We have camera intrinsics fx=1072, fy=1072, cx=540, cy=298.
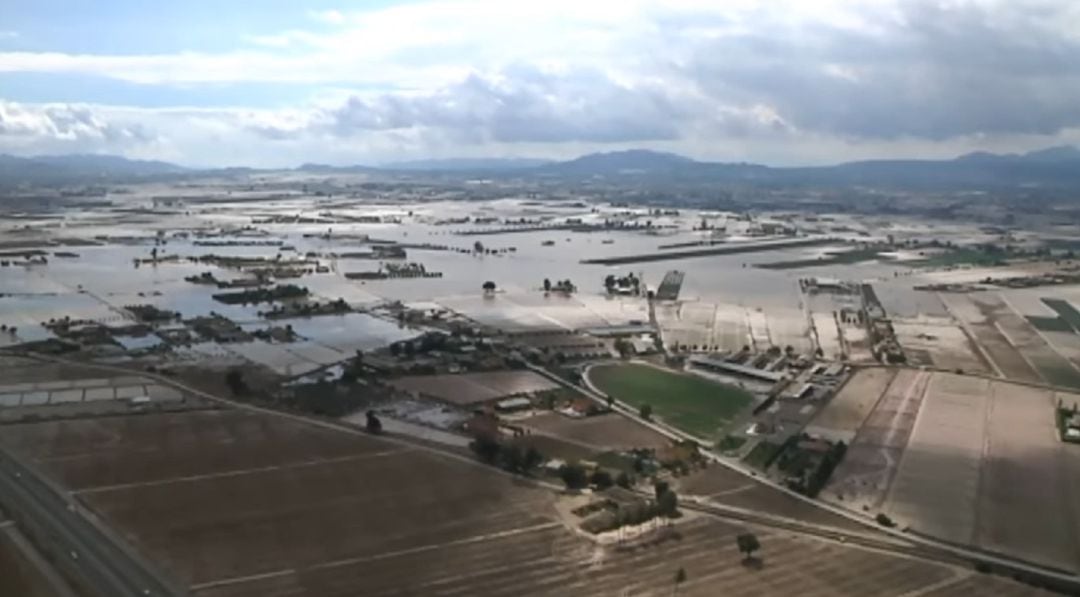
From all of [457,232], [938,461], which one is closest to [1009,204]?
[457,232]

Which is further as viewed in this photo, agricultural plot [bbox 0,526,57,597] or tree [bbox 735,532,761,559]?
tree [bbox 735,532,761,559]

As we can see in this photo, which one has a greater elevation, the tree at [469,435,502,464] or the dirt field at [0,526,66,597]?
the tree at [469,435,502,464]

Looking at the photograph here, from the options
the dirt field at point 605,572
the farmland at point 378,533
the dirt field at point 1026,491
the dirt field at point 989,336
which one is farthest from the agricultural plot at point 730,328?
the dirt field at point 605,572

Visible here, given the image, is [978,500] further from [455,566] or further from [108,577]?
[108,577]

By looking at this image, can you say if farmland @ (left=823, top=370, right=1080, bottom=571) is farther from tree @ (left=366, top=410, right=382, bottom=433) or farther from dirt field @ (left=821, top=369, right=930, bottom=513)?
tree @ (left=366, top=410, right=382, bottom=433)

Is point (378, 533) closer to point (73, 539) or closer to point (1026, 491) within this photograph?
point (73, 539)

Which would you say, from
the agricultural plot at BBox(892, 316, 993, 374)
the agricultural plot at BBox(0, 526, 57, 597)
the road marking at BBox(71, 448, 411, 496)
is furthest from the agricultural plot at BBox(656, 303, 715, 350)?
the agricultural plot at BBox(0, 526, 57, 597)

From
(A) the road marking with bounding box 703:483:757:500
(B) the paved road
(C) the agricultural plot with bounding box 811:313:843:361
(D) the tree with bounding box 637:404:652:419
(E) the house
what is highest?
(C) the agricultural plot with bounding box 811:313:843:361


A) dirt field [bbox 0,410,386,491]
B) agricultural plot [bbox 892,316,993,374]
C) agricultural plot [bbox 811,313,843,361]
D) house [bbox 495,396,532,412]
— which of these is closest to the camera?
dirt field [bbox 0,410,386,491]

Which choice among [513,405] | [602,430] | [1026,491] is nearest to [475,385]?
[513,405]
